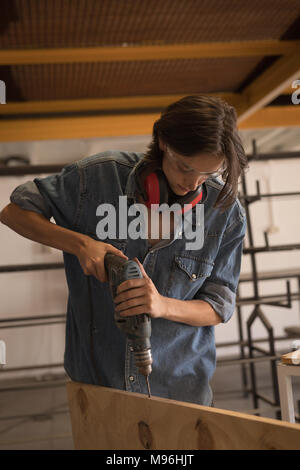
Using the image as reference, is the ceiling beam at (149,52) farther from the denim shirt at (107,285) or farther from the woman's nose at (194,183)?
the woman's nose at (194,183)

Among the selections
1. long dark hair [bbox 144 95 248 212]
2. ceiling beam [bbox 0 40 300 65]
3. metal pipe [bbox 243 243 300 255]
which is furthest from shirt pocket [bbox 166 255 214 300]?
metal pipe [bbox 243 243 300 255]

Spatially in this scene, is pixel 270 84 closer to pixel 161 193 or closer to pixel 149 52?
pixel 149 52

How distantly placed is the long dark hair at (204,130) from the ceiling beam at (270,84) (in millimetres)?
1477

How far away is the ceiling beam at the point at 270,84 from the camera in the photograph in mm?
2249

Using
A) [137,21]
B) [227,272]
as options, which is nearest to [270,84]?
[137,21]

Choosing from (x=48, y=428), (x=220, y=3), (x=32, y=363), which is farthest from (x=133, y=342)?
(x=32, y=363)

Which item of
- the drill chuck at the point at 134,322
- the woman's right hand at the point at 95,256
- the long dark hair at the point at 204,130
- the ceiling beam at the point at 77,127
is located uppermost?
the ceiling beam at the point at 77,127

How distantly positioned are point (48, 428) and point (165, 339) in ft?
9.25

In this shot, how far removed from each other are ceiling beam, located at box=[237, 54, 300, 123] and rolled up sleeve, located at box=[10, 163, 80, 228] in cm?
155

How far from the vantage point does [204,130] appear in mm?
870

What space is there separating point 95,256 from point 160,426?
35cm

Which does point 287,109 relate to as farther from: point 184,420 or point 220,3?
point 184,420

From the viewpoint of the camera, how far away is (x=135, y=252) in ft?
3.54

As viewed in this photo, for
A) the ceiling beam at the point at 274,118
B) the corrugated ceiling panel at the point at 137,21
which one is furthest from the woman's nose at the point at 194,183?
the ceiling beam at the point at 274,118
